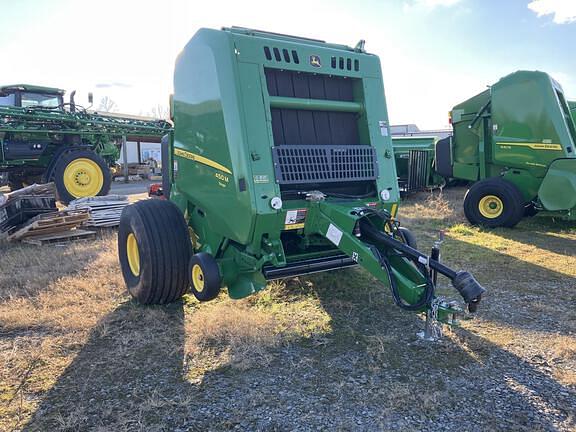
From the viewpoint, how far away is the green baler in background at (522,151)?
6.76m

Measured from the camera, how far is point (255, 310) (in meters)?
A: 3.94

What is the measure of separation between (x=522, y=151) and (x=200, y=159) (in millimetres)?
5718

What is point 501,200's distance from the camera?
7.43 metres

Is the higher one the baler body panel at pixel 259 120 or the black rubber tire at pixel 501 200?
the baler body panel at pixel 259 120

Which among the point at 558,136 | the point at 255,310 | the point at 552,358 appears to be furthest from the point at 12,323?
the point at 558,136

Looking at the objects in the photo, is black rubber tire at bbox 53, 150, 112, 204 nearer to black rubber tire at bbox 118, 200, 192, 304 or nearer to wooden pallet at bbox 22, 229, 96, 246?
wooden pallet at bbox 22, 229, 96, 246

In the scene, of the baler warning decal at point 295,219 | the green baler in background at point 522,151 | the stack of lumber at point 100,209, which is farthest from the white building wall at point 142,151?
the baler warning decal at point 295,219

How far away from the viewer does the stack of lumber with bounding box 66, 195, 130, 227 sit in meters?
7.47

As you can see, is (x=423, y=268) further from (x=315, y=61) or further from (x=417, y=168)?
(x=417, y=168)

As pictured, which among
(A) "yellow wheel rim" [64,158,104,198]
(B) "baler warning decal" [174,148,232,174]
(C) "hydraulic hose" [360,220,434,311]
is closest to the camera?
(C) "hydraulic hose" [360,220,434,311]

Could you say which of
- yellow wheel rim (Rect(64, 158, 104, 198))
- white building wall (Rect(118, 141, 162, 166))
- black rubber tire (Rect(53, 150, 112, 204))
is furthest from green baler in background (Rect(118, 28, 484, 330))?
white building wall (Rect(118, 141, 162, 166))

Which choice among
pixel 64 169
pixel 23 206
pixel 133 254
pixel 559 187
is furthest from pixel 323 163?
pixel 64 169

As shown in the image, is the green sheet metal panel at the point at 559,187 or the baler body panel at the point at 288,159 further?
the green sheet metal panel at the point at 559,187

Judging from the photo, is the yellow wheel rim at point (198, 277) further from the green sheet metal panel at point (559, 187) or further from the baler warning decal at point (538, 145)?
the baler warning decal at point (538, 145)
